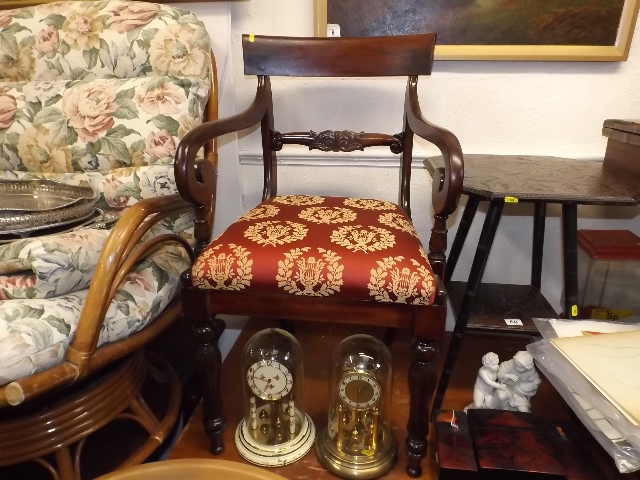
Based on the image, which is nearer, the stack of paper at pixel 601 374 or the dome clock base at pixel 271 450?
the stack of paper at pixel 601 374

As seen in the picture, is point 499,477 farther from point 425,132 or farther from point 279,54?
point 279,54

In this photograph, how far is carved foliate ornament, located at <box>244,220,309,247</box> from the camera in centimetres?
90

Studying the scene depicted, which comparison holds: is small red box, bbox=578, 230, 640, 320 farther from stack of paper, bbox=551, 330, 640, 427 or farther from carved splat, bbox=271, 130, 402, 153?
carved splat, bbox=271, 130, 402, 153

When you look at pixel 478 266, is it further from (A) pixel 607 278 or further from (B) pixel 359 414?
(A) pixel 607 278

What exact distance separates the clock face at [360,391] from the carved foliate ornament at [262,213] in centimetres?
40

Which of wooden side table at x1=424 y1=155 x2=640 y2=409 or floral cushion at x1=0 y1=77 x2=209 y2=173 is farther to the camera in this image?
floral cushion at x1=0 y1=77 x2=209 y2=173

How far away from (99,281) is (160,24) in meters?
0.73

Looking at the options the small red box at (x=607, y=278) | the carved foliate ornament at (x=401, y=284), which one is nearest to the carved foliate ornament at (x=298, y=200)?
the carved foliate ornament at (x=401, y=284)

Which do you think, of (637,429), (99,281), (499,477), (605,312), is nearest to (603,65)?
(605,312)

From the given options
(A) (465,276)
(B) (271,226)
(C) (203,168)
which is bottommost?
(A) (465,276)

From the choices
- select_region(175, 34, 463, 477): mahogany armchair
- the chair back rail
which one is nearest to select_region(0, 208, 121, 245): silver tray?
select_region(175, 34, 463, 477): mahogany armchair

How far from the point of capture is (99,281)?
777 millimetres

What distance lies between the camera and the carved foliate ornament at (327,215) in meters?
1.02

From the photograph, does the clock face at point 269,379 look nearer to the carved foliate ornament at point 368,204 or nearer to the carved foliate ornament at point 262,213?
the carved foliate ornament at point 262,213
